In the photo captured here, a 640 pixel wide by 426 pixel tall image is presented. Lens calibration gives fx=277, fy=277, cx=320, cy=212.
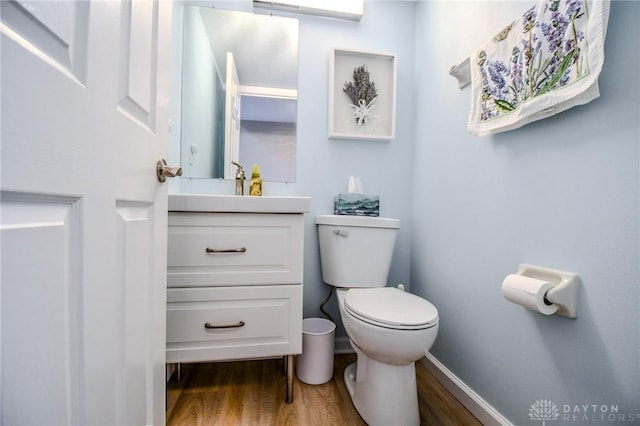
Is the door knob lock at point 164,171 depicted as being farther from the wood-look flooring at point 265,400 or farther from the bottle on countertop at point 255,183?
the wood-look flooring at point 265,400

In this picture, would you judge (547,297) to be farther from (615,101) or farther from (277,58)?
(277,58)

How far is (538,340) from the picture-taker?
0.88 m

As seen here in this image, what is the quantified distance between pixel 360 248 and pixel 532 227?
69 cm

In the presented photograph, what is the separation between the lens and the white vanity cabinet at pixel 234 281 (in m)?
1.02

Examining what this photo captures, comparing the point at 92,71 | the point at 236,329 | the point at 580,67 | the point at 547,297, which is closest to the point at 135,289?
the point at 92,71

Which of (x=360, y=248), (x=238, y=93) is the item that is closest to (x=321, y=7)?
(x=238, y=93)

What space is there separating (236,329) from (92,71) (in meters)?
0.92

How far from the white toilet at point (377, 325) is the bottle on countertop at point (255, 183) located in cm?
41

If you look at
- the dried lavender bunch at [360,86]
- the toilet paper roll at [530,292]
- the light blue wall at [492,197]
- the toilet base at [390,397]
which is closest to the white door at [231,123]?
the light blue wall at [492,197]

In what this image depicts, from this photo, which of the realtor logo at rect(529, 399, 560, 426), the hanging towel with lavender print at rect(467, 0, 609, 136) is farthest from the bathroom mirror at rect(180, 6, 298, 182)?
the realtor logo at rect(529, 399, 560, 426)

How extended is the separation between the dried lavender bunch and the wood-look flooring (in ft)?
4.87

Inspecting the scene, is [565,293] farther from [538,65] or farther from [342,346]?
[342,346]

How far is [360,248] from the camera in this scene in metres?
1.38

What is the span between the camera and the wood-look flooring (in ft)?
3.47
